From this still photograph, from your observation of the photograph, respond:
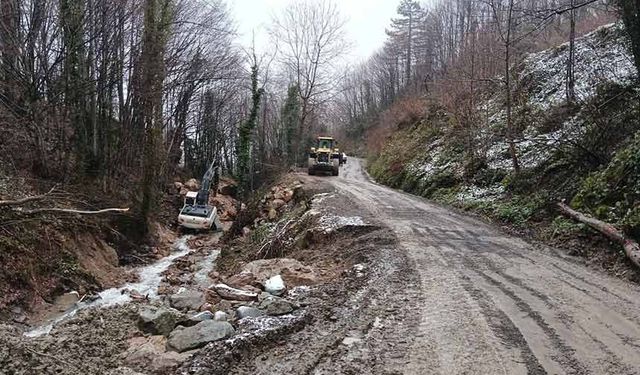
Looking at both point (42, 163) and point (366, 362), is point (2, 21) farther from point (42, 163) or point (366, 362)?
point (366, 362)

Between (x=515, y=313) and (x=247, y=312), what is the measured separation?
124 inches

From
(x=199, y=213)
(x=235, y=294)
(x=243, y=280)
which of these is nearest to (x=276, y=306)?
(x=235, y=294)

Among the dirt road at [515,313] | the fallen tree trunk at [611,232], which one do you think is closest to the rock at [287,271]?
the dirt road at [515,313]

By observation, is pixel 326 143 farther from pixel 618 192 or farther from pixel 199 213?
pixel 618 192

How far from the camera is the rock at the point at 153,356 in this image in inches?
179

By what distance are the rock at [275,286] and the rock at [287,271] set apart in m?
0.30

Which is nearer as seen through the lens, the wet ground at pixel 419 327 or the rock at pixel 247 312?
the wet ground at pixel 419 327

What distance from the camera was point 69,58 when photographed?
14.7 metres

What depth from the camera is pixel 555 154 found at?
14.0m

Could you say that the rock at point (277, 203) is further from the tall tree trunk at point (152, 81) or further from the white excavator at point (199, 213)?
the tall tree trunk at point (152, 81)

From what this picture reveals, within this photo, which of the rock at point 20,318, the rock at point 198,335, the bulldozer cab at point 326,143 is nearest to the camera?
the rock at point 198,335

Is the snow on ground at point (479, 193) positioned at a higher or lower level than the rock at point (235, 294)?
higher

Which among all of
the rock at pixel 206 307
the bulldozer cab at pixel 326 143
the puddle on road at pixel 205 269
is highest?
the bulldozer cab at pixel 326 143

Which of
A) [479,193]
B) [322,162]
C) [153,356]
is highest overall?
[322,162]
